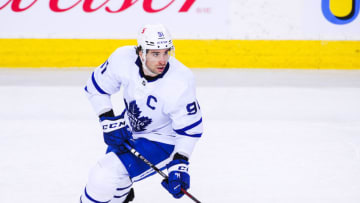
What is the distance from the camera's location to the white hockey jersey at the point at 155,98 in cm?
254

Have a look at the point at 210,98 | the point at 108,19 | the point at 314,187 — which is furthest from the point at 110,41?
the point at 314,187

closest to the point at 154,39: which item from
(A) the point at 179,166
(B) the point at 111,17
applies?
(A) the point at 179,166

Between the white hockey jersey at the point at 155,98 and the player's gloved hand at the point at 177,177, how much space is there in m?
0.08

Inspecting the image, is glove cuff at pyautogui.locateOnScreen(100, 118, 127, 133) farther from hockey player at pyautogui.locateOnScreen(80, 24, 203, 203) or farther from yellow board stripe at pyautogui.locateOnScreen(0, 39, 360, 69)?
yellow board stripe at pyautogui.locateOnScreen(0, 39, 360, 69)

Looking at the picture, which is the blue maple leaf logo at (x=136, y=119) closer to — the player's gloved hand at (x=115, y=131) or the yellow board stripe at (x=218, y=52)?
the player's gloved hand at (x=115, y=131)

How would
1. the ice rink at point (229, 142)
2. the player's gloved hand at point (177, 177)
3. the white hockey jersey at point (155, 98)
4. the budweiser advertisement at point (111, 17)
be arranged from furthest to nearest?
the budweiser advertisement at point (111, 17) → the ice rink at point (229, 142) → the white hockey jersey at point (155, 98) → the player's gloved hand at point (177, 177)

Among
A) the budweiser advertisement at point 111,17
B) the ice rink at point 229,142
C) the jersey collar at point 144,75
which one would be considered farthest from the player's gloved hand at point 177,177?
the budweiser advertisement at point 111,17

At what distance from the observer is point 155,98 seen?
259 cm

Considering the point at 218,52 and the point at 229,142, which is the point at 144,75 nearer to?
the point at 229,142

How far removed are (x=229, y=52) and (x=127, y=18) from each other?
1462 millimetres

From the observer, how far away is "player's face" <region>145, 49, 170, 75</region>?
247 cm

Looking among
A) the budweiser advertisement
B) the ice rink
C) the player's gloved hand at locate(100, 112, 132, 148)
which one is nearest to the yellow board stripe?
the budweiser advertisement

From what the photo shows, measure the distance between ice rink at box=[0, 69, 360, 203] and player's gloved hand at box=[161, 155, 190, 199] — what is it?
2.12 feet

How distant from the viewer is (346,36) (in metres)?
7.76
